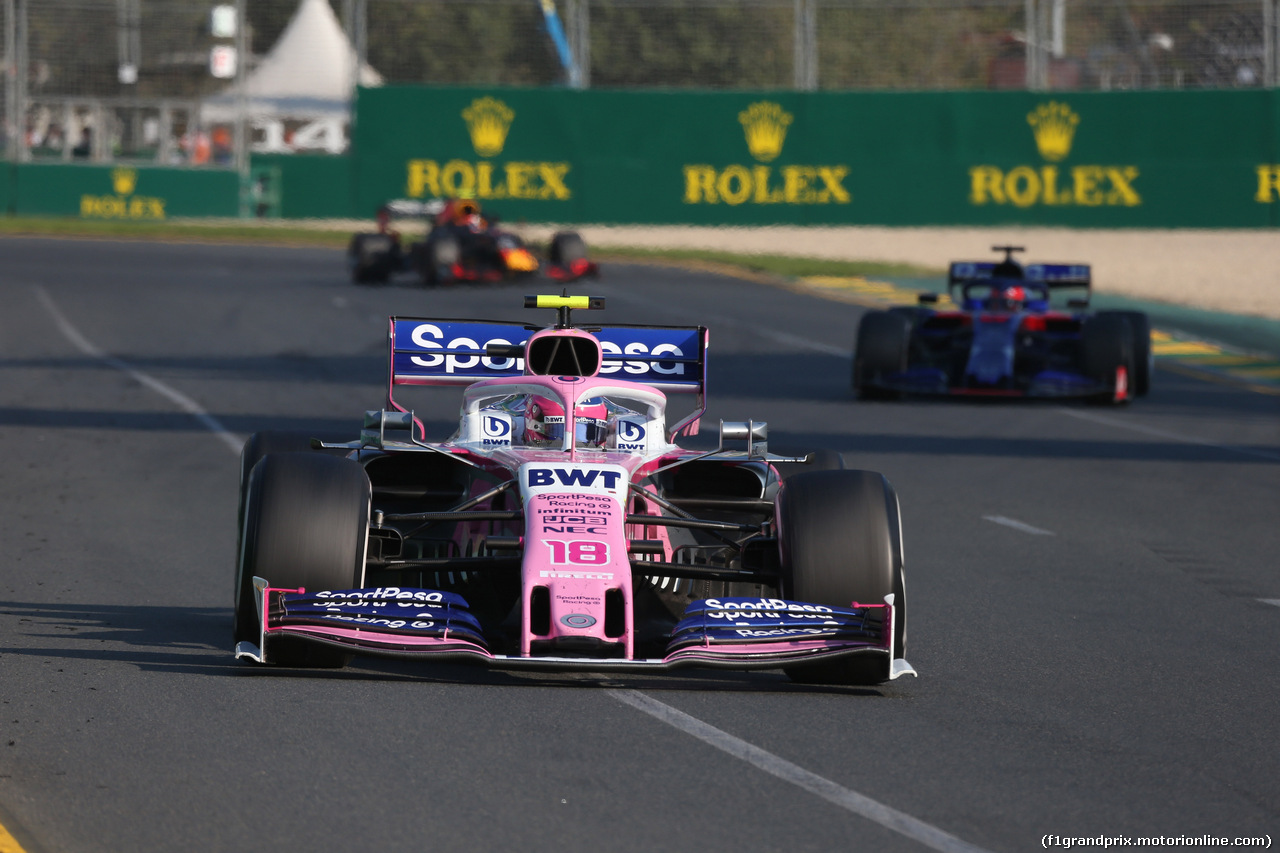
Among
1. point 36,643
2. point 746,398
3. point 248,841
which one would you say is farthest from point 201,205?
point 248,841

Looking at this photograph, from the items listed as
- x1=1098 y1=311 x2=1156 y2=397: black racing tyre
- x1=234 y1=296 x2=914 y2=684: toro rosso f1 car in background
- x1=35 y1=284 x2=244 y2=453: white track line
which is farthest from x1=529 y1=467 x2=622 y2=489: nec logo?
x1=1098 y1=311 x2=1156 y2=397: black racing tyre

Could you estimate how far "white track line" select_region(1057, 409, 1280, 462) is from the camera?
1574 cm

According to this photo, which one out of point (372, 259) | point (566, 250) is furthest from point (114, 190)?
point (566, 250)

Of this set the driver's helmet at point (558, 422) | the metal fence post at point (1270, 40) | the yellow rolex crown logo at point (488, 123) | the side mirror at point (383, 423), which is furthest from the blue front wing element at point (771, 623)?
the metal fence post at point (1270, 40)

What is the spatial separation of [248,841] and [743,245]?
37.2m

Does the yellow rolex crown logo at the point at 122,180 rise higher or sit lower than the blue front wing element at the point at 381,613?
higher

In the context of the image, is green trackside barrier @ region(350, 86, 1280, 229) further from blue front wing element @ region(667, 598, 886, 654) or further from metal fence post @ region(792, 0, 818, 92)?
blue front wing element @ region(667, 598, 886, 654)

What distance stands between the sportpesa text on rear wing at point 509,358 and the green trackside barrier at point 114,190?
37.7 meters

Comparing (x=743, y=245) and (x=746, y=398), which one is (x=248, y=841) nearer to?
(x=746, y=398)

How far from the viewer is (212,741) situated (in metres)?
6.08

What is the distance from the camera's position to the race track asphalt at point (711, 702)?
5.38m

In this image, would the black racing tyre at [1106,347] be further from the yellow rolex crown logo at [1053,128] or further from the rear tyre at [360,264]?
the yellow rolex crown logo at [1053,128]

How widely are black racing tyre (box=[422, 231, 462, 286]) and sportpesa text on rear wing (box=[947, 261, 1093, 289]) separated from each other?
12.8 m

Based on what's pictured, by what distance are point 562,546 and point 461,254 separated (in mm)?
24257
